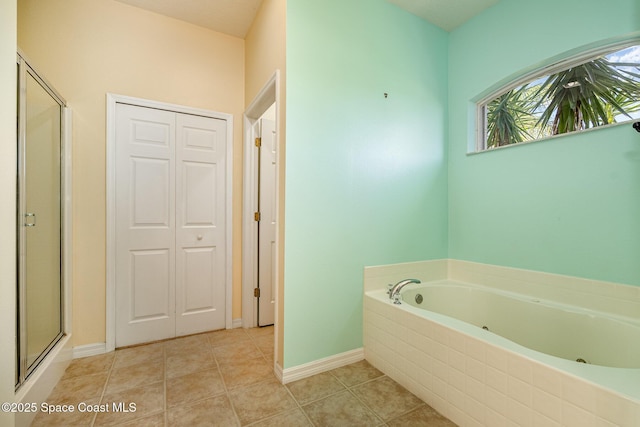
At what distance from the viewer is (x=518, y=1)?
195 centimetres

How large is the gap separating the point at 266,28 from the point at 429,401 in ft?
8.89

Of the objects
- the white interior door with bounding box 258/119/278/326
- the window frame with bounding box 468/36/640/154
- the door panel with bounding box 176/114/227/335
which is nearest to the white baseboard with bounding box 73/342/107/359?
the door panel with bounding box 176/114/227/335

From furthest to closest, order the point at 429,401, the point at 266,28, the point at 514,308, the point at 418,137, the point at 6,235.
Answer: the point at 418,137 < the point at 266,28 < the point at 514,308 < the point at 429,401 < the point at 6,235

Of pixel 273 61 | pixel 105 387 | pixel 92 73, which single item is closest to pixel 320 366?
pixel 105 387

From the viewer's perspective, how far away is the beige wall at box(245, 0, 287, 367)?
172 cm

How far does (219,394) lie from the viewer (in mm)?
1554

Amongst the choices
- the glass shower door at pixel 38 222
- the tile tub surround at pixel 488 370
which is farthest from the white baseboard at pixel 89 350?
the tile tub surround at pixel 488 370

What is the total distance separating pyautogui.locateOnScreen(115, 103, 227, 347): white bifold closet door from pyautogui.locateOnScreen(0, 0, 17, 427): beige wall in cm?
111

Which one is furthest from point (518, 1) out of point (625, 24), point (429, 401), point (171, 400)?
point (171, 400)

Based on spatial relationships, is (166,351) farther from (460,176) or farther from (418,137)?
(460,176)

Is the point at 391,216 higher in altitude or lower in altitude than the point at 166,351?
higher

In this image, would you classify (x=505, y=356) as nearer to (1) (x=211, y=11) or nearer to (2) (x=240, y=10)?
(2) (x=240, y=10)

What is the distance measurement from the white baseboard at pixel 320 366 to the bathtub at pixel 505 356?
4.1 inches

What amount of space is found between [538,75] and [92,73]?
335 cm
